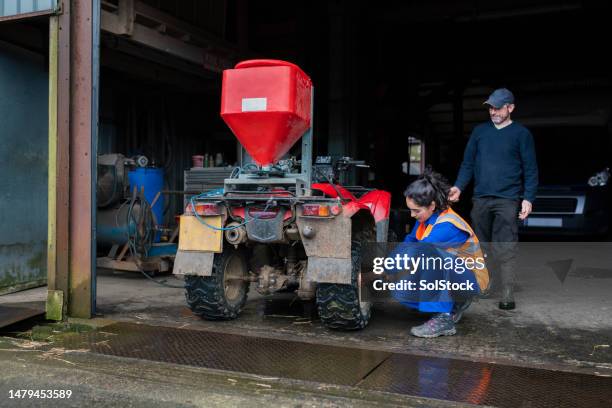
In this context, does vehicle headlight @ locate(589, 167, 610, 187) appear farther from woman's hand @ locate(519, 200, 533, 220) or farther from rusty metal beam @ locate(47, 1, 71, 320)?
rusty metal beam @ locate(47, 1, 71, 320)

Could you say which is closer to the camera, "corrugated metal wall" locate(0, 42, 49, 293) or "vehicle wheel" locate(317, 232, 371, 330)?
"vehicle wheel" locate(317, 232, 371, 330)

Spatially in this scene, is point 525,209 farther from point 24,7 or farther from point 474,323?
point 24,7

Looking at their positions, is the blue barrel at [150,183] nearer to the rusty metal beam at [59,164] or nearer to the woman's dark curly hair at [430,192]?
the rusty metal beam at [59,164]

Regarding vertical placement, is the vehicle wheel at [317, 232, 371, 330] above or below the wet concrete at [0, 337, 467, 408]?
above

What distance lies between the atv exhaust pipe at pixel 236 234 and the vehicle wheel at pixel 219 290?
25cm

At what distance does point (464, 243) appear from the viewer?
409 centimetres

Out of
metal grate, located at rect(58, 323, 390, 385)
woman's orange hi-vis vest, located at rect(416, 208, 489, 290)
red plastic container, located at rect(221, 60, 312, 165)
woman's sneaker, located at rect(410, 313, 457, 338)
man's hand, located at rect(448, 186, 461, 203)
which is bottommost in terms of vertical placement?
metal grate, located at rect(58, 323, 390, 385)

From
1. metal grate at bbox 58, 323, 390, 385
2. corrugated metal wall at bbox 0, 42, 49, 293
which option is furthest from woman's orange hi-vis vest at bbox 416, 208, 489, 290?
corrugated metal wall at bbox 0, 42, 49, 293

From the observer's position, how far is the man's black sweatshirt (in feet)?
15.4

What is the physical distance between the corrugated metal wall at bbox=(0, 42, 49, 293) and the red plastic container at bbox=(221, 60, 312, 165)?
2.97 m

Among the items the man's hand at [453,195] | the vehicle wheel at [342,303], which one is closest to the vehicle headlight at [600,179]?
the man's hand at [453,195]

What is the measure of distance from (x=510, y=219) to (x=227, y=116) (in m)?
2.54

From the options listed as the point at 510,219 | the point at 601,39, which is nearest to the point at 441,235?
the point at 510,219

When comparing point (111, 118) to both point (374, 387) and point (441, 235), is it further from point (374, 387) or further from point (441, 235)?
point (374, 387)
